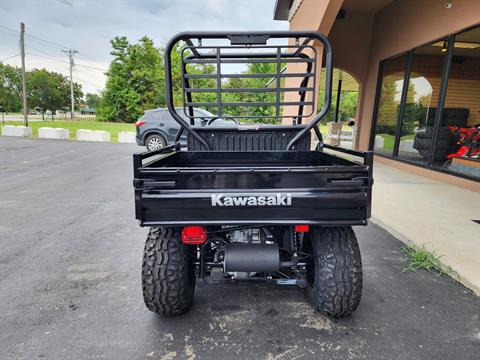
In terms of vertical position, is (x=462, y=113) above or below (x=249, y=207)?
above

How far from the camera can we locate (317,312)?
2.31m

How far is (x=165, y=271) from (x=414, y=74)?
8.20m

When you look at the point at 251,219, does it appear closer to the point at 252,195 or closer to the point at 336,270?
the point at 252,195

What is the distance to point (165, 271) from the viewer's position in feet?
6.85

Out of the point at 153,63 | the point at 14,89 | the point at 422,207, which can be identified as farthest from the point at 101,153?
the point at 14,89

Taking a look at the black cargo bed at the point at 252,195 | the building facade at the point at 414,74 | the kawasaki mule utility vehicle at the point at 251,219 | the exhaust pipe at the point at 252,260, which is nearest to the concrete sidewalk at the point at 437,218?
the building facade at the point at 414,74

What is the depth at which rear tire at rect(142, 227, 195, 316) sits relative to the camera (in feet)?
6.86

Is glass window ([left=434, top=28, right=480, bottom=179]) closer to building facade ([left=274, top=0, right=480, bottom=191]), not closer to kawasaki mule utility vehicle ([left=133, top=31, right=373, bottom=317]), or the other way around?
building facade ([left=274, top=0, right=480, bottom=191])

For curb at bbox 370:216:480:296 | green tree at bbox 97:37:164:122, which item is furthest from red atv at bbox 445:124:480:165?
green tree at bbox 97:37:164:122

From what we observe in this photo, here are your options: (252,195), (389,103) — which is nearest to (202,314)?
(252,195)

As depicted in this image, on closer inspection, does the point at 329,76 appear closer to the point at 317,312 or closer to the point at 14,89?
the point at 317,312

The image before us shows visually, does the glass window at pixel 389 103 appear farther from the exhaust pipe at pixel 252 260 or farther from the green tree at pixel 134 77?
the green tree at pixel 134 77

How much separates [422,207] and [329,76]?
3.34 m

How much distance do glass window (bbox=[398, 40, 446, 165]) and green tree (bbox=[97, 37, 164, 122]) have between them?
110 feet
